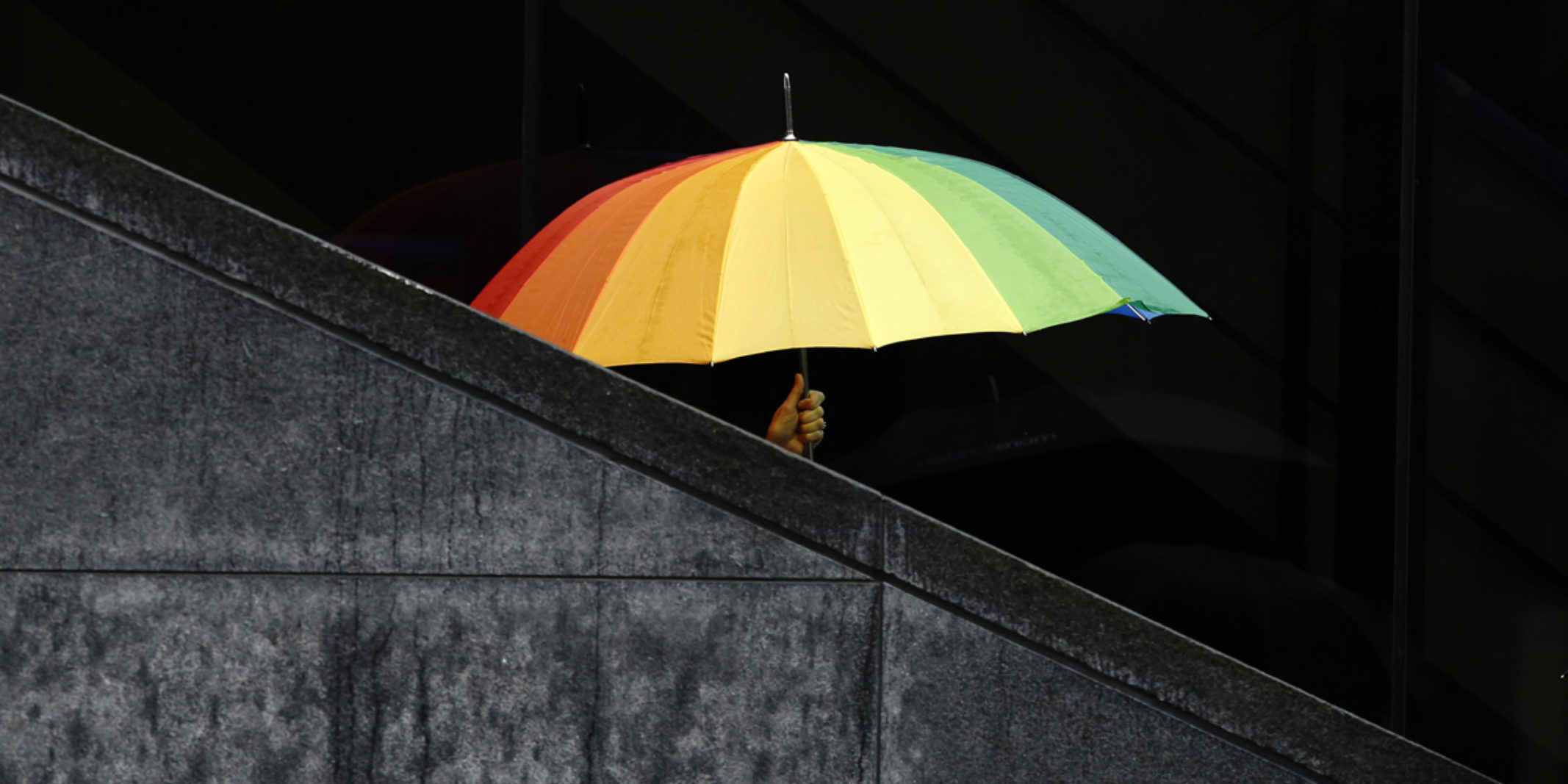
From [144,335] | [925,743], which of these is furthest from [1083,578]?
[144,335]

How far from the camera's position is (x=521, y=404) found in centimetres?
286

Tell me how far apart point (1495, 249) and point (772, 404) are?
3290 mm

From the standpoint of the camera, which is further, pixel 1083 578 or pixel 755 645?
pixel 1083 578

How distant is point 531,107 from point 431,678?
4.24 meters

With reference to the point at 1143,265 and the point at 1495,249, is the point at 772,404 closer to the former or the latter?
the point at 1143,265

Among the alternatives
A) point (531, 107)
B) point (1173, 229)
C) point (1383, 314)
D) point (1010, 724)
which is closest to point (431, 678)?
point (1010, 724)

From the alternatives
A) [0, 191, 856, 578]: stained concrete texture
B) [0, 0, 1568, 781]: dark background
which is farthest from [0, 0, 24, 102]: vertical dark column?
[0, 191, 856, 578]: stained concrete texture

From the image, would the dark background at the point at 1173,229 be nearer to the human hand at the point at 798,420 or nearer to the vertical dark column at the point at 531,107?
the vertical dark column at the point at 531,107

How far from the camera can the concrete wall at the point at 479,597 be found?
284 cm

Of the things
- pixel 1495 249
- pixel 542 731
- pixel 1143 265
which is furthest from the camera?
pixel 1495 249

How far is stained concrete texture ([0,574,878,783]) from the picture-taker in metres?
2.84

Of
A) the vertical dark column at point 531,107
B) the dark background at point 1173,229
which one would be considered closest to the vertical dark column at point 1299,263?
the dark background at point 1173,229

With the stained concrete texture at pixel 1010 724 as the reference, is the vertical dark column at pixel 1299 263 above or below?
above

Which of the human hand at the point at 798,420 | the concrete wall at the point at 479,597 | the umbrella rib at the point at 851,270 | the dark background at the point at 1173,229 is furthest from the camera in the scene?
the dark background at the point at 1173,229
